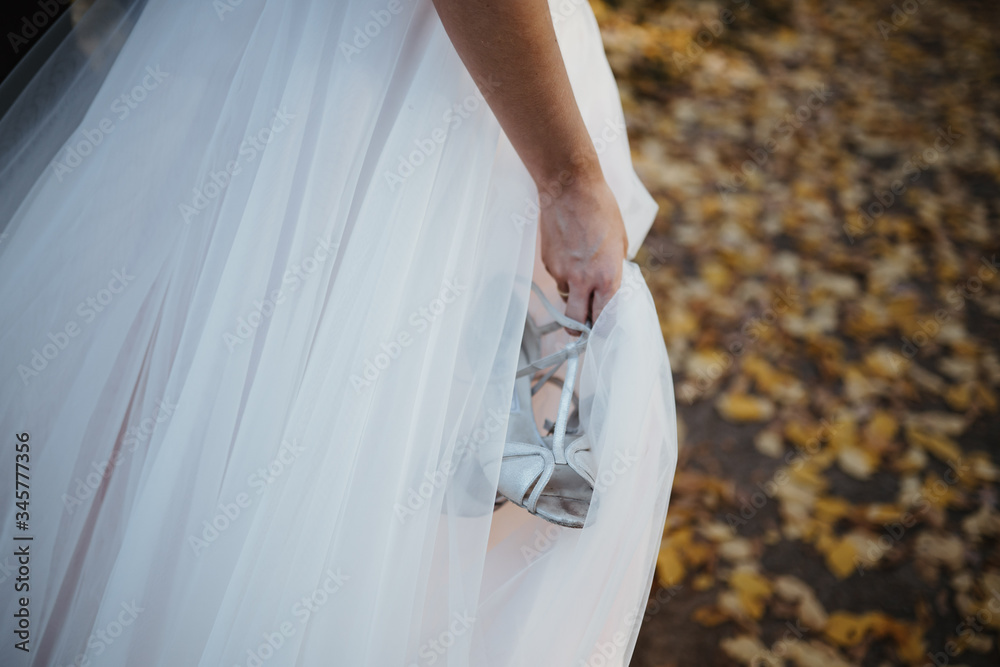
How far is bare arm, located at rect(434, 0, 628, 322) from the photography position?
0.54 m

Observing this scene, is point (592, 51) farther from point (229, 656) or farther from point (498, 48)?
point (229, 656)

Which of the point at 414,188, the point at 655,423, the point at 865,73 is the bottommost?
the point at 865,73

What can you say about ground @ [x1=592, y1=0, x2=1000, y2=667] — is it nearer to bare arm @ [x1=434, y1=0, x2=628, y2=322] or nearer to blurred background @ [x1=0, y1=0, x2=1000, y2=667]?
blurred background @ [x1=0, y1=0, x2=1000, y2=667]

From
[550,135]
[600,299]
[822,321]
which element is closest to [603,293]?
[600,299]

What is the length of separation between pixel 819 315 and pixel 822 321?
0.7 inches

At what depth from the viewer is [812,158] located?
1.96m

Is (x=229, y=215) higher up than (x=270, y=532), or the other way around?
(x=229, y=215)

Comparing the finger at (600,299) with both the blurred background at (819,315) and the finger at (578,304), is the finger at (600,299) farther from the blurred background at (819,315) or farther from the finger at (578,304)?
the blurred background at (819,315)

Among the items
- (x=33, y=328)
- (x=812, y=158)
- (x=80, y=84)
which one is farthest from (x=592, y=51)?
(x=812, y=158)

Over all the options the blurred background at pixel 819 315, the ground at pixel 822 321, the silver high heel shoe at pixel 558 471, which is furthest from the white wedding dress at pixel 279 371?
the ground at pixel 822 321

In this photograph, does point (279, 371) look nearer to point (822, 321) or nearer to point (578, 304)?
point (578, 304)

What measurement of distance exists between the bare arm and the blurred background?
0.53 metres

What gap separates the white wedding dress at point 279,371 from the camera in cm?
54

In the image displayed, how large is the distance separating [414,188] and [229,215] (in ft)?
0.62
